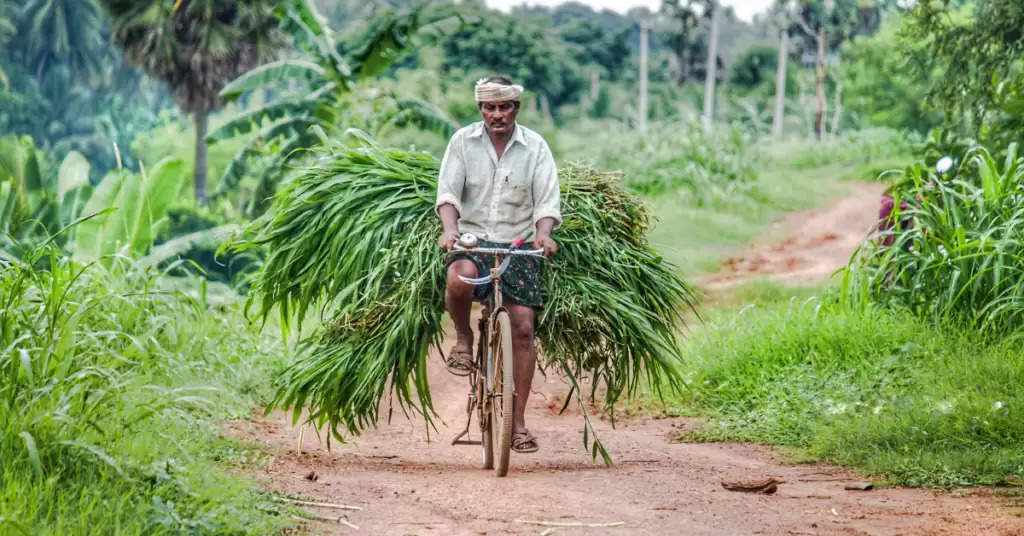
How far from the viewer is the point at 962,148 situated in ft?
29.8

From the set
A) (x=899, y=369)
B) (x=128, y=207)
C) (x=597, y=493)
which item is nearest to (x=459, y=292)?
(x=597, y=493)

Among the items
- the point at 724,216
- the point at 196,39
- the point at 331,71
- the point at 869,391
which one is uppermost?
the point at 196,39

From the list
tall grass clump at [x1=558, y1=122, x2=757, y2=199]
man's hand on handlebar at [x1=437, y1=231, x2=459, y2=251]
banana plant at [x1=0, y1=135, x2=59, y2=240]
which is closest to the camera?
man's hand on handlebar at [x1=437, y1=231, x2=459, y2=251]

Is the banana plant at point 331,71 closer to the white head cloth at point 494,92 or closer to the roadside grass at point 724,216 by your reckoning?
the roadside grass at point 724,216

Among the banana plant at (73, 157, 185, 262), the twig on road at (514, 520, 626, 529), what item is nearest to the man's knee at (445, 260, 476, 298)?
the twig on road at (514, 520, 626, 529)

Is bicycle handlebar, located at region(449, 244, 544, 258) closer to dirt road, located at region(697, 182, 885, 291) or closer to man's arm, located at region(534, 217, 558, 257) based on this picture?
man's arm, located at region(534, 217, 558, 257)

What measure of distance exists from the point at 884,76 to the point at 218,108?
969 inches

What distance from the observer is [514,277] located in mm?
5641

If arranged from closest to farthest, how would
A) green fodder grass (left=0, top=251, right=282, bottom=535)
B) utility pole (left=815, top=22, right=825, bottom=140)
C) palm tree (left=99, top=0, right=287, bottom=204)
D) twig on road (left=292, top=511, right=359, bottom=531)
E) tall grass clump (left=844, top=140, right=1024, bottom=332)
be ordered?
green fodder grass (left=0, top=251, right=282, bottom=535), twig on road (left=292, top=511, right=359, bottom=531), tall grass clump (left=844, top=140, right=1024, bottom=332), palm tree (left=99, top=0, right=287, bottom=204), utility pole (left=815, top=22, right=825, bottom=140)

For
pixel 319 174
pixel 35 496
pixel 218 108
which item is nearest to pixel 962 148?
pixel 319 174

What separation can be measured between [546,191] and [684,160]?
16255 millimetres

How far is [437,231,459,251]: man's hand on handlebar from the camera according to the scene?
545 cm

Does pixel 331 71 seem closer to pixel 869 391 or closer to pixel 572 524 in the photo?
pixel 869 391

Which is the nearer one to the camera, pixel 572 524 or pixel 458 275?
pixel 572 524
